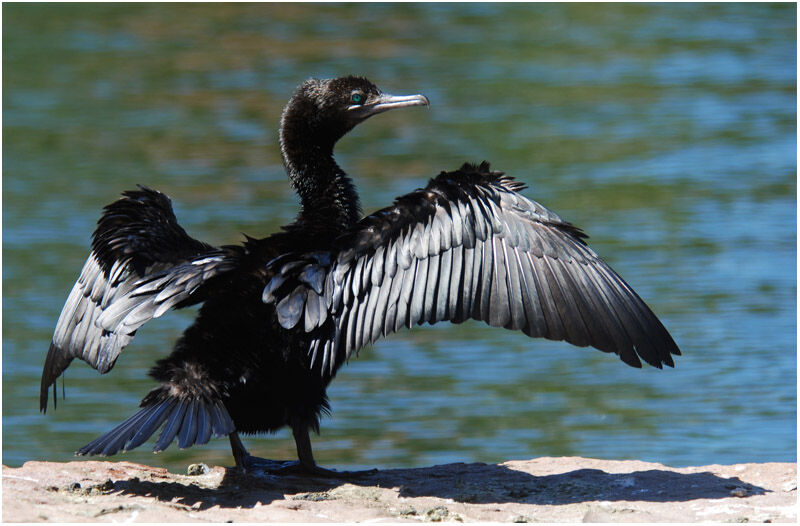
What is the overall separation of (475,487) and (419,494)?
0.27m

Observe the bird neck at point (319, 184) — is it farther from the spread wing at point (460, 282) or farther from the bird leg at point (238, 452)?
the bird leg at point (238, 452)

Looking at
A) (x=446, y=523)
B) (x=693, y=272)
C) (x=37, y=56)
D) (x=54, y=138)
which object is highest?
(x=37, y=56)

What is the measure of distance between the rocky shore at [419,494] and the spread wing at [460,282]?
53 centimetres

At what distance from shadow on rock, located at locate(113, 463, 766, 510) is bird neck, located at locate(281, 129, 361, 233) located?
3.70 ft

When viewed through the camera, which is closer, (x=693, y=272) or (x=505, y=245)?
(x=505, y=245)

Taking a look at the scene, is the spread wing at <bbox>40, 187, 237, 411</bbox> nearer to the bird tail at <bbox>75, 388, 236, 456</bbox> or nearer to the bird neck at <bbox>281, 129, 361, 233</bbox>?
the bird tail at <bbox>75, 388, 236, 456</bbox>

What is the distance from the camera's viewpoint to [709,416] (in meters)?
7.83

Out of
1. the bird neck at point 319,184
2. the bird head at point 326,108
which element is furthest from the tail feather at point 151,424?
the bird head at point 326,108

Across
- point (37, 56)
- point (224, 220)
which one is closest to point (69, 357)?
point (224, 220)

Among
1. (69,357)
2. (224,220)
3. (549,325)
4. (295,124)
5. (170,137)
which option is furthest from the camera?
(170,137)

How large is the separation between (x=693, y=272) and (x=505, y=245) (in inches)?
192

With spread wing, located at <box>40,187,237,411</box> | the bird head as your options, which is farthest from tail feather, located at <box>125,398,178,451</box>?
the bird head

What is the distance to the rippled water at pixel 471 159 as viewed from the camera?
26.1 ft

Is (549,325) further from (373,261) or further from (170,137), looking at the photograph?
(170,137)
